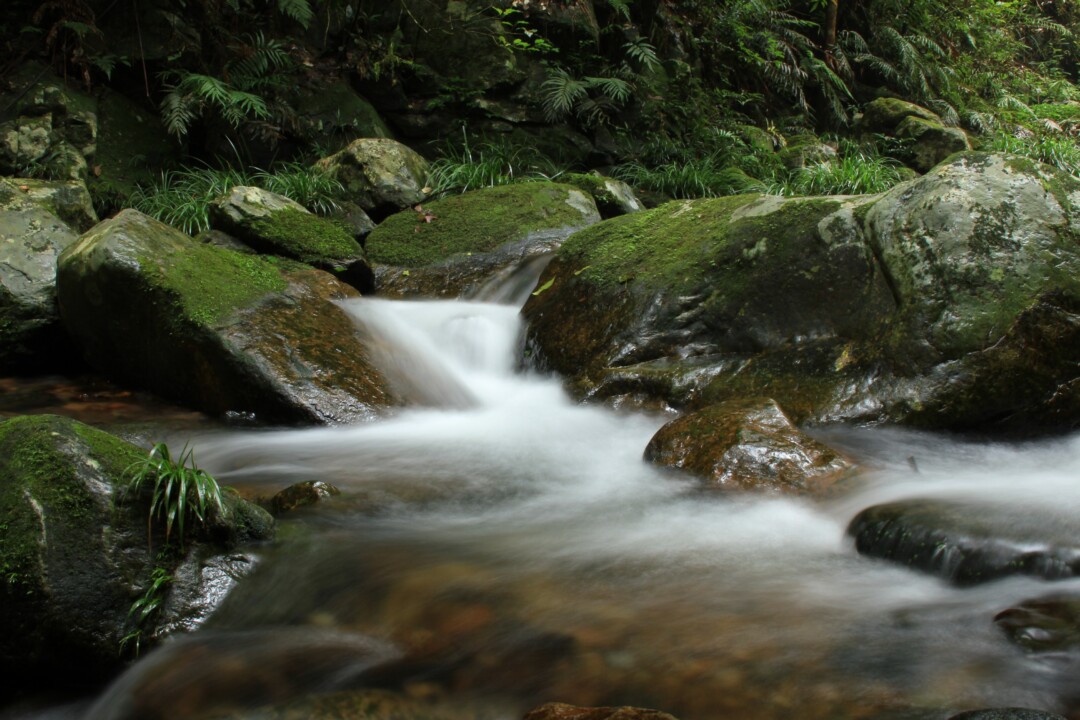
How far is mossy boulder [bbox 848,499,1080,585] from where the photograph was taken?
2695 mm

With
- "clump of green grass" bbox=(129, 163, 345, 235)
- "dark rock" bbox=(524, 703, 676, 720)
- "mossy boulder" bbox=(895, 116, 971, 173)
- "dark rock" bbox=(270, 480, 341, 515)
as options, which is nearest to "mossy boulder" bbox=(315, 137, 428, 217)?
"clump of green grass" bbox=(129, 163, 345, 235)

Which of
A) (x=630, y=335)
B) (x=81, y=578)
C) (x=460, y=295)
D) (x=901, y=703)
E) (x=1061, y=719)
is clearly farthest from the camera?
(x=460, y=295)

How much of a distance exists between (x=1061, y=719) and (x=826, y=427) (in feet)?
9.28

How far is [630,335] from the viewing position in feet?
17.7

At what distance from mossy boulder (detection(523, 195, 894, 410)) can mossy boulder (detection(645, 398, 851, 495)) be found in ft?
2.51

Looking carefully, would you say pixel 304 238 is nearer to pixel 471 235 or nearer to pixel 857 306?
pixel 471 235

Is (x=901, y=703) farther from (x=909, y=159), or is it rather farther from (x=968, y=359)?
(x=909, y=159)

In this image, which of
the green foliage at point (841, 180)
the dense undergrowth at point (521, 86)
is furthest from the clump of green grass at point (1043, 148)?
the green foliage at point (841, 180)

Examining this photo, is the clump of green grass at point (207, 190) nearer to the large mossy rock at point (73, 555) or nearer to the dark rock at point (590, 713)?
the large mossy rock at point (73, 555)

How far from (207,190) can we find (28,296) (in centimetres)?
317

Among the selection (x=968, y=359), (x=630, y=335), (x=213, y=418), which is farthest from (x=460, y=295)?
(x=968, y=359)

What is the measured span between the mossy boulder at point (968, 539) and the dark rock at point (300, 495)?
228cm

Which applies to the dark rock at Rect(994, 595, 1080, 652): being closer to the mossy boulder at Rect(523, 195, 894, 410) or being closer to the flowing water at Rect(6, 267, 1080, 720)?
the flowing water at Rect(6, 267, 1080, 720)

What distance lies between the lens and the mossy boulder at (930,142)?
39.0 ft
